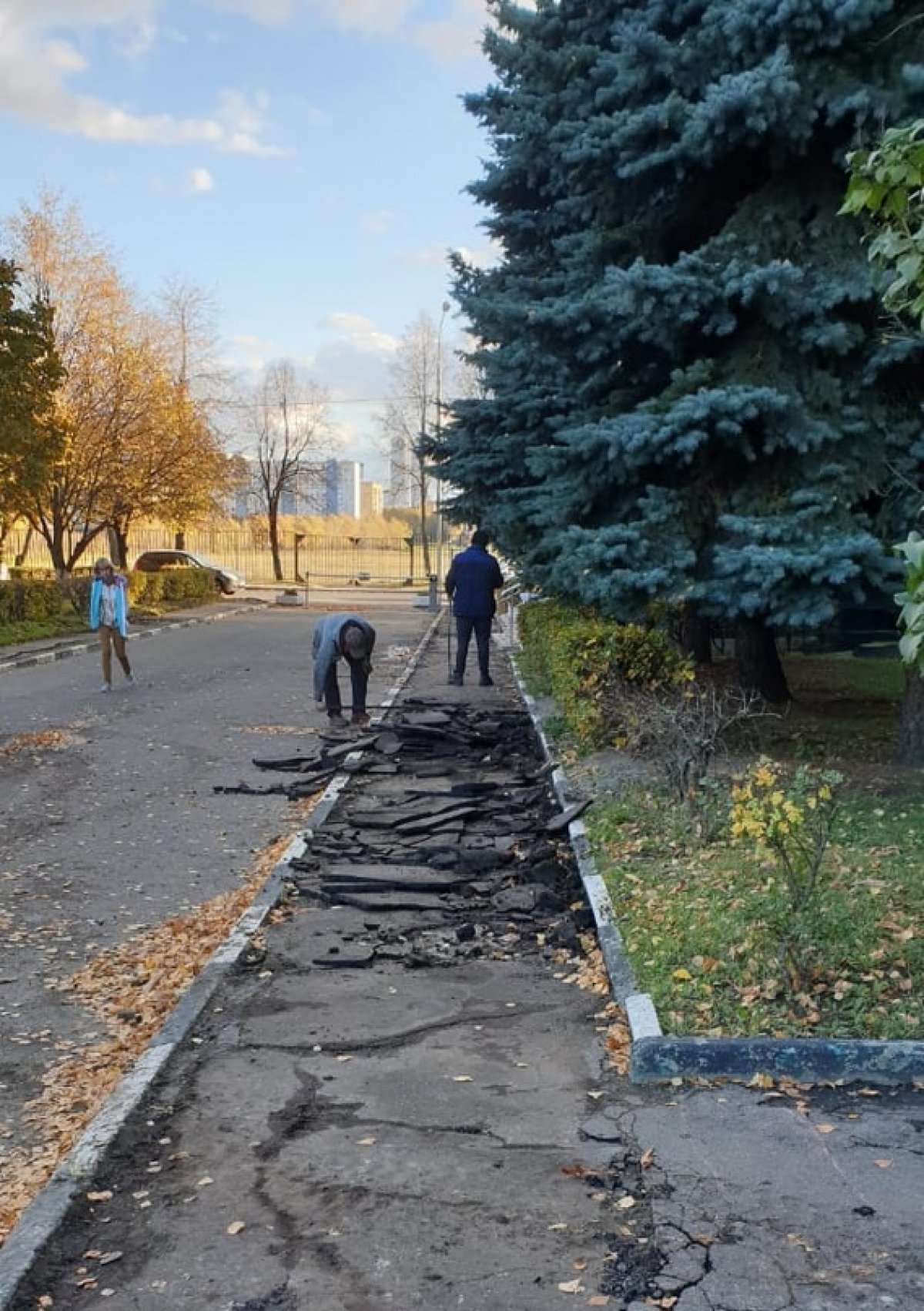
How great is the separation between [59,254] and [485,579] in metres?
21.4

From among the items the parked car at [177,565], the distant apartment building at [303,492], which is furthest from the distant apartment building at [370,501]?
the parked car at [177,565]

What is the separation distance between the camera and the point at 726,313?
879 cm

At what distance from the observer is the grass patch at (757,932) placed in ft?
15.3

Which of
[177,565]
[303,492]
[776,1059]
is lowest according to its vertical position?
[776,1059]

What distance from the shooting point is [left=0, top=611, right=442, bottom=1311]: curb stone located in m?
3.38

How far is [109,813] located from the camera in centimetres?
940

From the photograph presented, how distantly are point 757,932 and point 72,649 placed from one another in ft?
65.1

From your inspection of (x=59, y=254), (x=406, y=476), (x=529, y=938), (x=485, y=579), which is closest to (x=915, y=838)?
(x=529, y=938)

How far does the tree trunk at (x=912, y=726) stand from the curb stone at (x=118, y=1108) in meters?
5.10

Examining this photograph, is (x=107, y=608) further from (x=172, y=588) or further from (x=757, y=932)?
(x=172, y=588)

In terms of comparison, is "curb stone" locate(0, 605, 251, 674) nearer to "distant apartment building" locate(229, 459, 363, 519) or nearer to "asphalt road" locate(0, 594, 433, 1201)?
"asphalt road" locate(0, 594, 433, 1201)

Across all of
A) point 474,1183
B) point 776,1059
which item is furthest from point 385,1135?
point 776,1059

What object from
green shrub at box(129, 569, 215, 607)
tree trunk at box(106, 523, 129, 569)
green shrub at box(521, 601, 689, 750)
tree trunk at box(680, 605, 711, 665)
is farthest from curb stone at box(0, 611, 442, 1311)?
green shrub at box(129, 569, 215, 607)

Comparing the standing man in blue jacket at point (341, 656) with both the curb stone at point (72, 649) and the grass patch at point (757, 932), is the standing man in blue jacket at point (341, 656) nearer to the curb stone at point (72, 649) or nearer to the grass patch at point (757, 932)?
the grass patch at point (757, 932)
